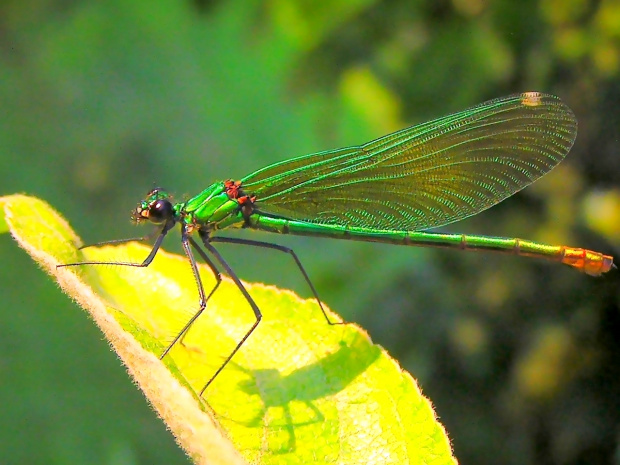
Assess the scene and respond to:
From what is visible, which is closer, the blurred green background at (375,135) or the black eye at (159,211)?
the black eye at (159,211)

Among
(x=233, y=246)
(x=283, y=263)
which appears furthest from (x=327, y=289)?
(x=233, y=246)

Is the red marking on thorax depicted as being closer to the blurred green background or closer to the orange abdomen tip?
the blurred green background

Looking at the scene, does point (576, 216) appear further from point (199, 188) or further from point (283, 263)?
point (199, 188)

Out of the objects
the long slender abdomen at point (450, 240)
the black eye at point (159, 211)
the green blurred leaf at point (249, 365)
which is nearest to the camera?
the green blurred leaf at point (249, 365)

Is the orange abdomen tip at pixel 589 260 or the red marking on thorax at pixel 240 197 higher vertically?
the orange abdomen tip at pixel 589 260

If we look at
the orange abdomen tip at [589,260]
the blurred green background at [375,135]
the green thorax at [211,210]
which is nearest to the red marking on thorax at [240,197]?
the green thorax at [211,210]

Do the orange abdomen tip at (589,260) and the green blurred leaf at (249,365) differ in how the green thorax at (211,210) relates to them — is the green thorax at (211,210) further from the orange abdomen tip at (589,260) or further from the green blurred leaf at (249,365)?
the orange abdomen tip at (589,260)

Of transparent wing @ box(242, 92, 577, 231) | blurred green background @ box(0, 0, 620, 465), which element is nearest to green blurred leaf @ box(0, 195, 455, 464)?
transparent wing @ box(242, 92, 577, 231)
